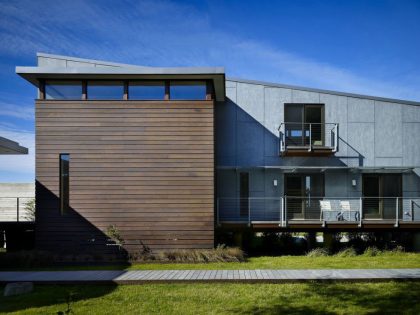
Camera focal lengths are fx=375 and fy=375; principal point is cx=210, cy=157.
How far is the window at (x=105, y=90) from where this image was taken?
14047 mm

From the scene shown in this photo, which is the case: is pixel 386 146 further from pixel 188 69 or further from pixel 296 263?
pixel 188 69

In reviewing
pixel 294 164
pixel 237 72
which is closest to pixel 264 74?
pixel 237 72

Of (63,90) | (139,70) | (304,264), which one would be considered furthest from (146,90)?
(304,264)

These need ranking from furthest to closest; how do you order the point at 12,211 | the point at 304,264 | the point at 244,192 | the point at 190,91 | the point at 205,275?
the point at 12,211 < the point at 244,192 < the point at 190,91 < the point at 304,264 < the point at 205,275

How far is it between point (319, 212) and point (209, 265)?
6221mm

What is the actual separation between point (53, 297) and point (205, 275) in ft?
12.4

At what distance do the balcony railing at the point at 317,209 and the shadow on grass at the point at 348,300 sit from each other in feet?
21.9

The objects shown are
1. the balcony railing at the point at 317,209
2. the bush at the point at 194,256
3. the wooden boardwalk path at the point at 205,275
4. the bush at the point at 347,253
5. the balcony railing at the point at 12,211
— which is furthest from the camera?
the balcony railing at the point at 12,211

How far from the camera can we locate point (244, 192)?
653 inches

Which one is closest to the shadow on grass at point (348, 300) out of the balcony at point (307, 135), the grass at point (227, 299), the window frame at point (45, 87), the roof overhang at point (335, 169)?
the grass at point (227, 299)

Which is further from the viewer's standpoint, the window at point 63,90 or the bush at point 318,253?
the bush at point 318,253

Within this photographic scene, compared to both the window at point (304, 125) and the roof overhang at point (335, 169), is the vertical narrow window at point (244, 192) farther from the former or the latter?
the window at point (304, 125)

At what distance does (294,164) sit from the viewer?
16.7 meters

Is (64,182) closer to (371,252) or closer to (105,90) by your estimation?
(105,90)
